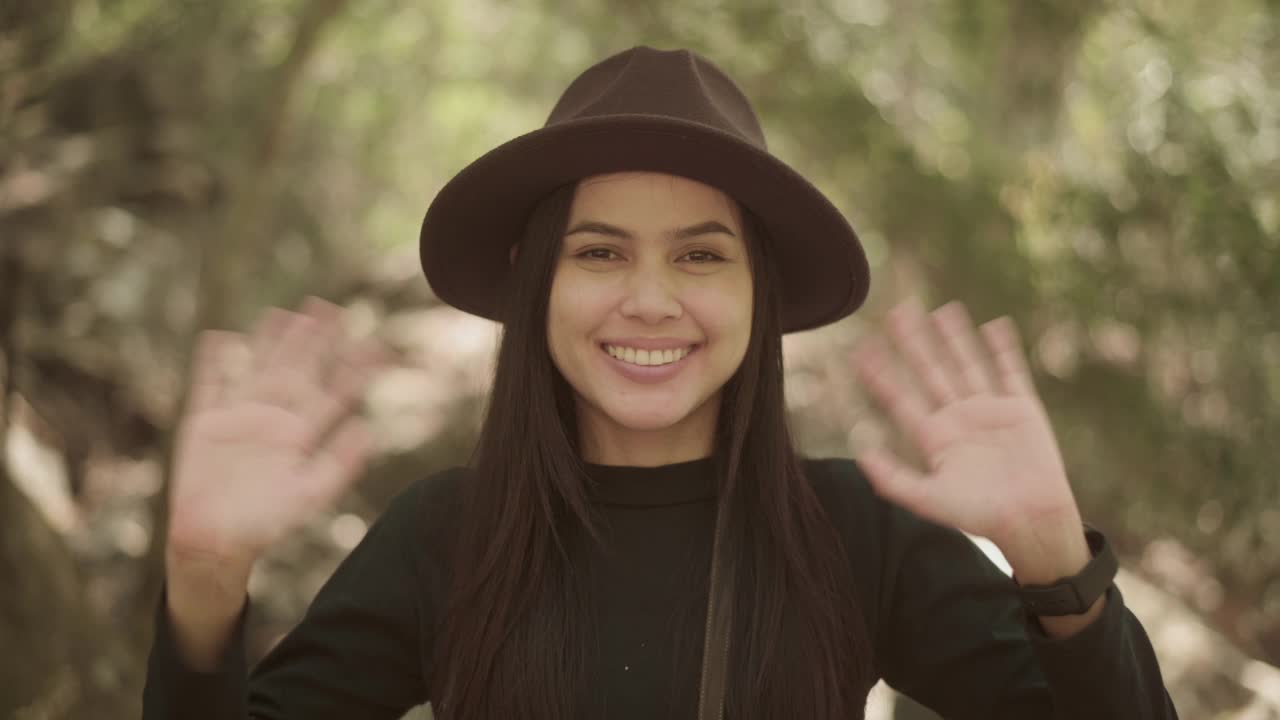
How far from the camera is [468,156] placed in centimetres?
852

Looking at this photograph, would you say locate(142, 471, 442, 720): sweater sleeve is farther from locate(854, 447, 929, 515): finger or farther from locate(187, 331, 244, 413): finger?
locate(854, 447, 929, 515): finger

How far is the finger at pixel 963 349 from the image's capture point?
1.82 metres

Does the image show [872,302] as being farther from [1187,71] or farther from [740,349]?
[740,349]

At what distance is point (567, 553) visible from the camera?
2.12 m

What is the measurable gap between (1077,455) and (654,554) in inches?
134

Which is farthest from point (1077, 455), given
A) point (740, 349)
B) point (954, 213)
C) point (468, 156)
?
point (468, 156)

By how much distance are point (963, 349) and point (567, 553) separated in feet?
2.68

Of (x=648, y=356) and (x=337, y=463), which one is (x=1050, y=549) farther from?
(x=337, y=463)

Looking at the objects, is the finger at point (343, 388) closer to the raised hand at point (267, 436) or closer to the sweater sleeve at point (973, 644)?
the raised hand at point (267, 436)

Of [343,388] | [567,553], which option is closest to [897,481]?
[567,553]

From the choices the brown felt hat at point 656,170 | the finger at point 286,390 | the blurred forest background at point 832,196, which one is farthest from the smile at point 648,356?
the blurred forest background at point 832,196

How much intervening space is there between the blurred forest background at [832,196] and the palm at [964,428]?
89 cm

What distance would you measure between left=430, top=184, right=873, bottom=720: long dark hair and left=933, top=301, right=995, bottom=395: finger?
0.38 m

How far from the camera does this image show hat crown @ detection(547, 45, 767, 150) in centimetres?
203
